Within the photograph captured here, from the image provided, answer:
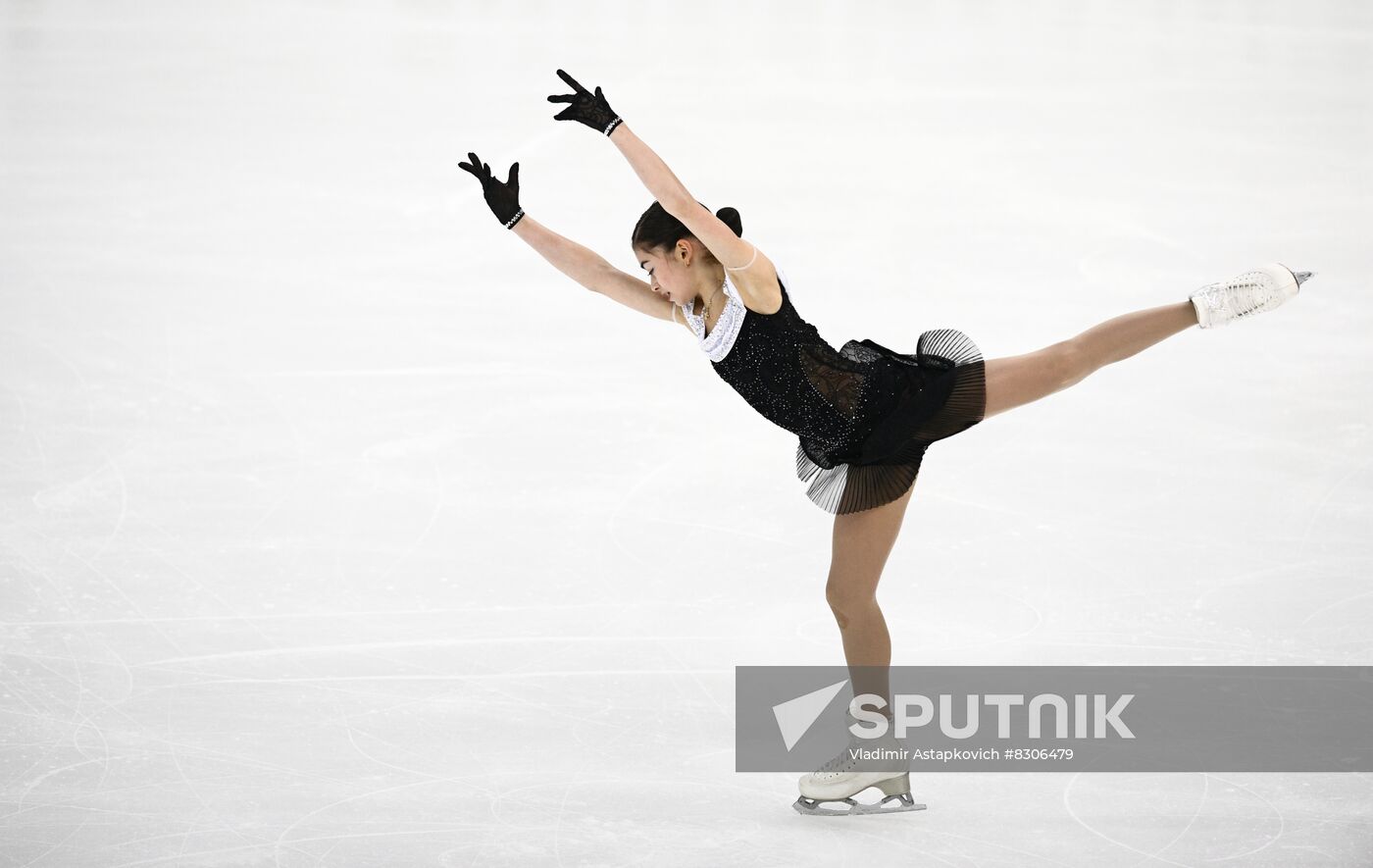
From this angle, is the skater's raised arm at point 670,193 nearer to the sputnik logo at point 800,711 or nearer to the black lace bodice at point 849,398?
the black lace bodice at point 849,398

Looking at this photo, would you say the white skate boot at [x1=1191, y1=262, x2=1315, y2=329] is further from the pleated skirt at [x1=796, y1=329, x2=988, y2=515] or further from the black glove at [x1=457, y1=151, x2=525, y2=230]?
the black glove at [x1=457, y1=151, x2=525, y2=230]

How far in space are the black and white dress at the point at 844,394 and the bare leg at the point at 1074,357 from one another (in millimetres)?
53

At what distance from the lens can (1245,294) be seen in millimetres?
3377

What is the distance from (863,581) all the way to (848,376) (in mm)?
427

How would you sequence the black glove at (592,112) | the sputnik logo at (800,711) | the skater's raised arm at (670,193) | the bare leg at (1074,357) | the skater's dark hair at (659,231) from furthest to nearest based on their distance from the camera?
the sputnik logo at (800,711), the bare leg at (1074,357), the skater's dark hair at (659,231), the black glove at (592,112), the skater's raised arm at (670,193)

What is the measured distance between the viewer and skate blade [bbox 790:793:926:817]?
315 cm

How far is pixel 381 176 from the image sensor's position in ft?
25.1

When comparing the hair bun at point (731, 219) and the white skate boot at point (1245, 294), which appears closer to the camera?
the hair bun at point (731, 219)

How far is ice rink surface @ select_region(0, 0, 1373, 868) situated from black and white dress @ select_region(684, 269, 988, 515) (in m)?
0.70

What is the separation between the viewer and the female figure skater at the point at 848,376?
3.09m

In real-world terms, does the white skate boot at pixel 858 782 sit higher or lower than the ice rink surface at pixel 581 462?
lower

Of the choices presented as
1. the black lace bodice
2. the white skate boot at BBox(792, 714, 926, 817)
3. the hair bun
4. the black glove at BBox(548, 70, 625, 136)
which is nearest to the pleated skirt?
the black lace bodice

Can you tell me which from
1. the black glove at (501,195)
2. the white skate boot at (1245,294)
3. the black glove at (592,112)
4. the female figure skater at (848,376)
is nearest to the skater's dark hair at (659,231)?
the female figure skater at (848,376)

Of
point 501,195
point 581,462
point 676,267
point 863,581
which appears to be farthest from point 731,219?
point 581,462
